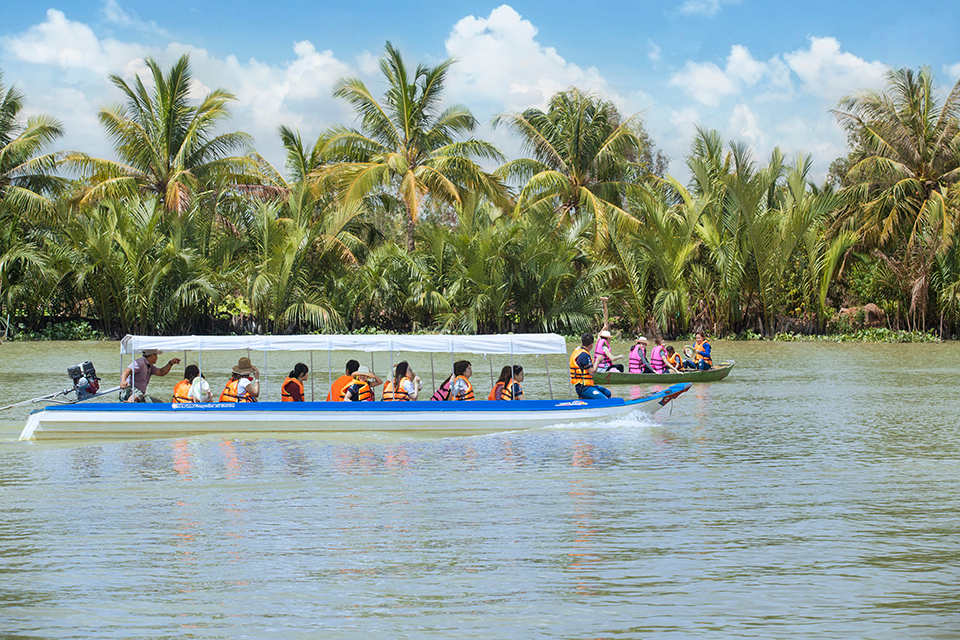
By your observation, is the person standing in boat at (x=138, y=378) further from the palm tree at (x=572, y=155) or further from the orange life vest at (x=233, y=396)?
the palm tree at (x=572, y=155)

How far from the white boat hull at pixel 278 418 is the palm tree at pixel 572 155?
1031 inches

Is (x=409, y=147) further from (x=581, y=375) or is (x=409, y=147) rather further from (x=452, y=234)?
(x=581, y=375)

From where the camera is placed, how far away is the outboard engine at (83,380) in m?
14.9

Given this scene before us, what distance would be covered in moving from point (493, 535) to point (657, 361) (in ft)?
51.8

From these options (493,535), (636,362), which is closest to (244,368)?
(493,535)

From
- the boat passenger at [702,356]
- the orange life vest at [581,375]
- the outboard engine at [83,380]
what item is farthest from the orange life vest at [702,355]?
the outboard engine at [83,380]


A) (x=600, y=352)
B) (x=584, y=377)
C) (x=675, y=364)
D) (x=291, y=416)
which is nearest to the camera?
(x=291, y=416)

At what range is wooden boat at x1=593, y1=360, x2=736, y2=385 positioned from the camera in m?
22.7

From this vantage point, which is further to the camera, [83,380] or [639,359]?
[639,359]

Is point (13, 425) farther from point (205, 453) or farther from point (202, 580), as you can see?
point (202, 580)

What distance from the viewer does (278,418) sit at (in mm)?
14094

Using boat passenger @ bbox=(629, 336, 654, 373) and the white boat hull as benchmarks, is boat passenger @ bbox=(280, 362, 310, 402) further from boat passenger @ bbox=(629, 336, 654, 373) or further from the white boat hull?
boat passenger @ bbox=(629, 336, 654, 373)

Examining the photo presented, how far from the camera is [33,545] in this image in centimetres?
797

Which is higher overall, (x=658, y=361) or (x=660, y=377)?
(x=658, y=361)
